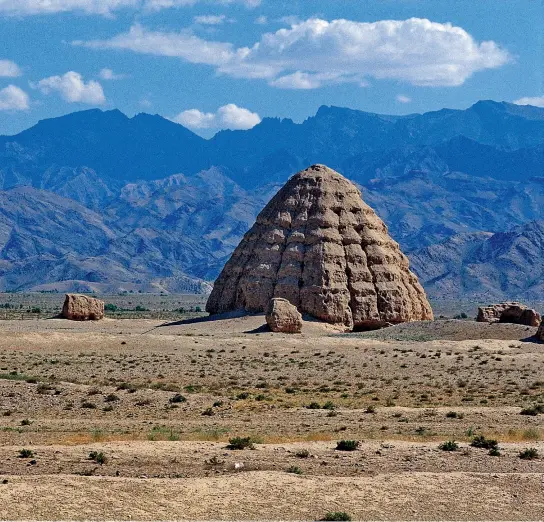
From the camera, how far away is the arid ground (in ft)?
52.5

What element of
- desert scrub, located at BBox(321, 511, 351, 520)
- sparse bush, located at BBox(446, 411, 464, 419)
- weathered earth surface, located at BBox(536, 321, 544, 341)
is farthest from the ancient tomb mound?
desert scrub, located at BBox(321, 511, 351, 520)

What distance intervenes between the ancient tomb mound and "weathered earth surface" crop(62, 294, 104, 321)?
7.03 meters

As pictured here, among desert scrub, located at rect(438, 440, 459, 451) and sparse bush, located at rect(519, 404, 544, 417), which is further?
sparse bush, located at rect(519, 404, 544, 417)

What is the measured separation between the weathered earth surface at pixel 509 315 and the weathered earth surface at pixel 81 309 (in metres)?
23.3

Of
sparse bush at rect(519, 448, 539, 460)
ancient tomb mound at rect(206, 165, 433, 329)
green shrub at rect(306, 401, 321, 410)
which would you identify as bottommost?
sparse bush at rect(519, 448, 539, 460)

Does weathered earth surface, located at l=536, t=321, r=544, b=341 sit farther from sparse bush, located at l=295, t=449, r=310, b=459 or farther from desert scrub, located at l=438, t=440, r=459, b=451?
sparse bush, located at l=295, t=449, r=310, b=459

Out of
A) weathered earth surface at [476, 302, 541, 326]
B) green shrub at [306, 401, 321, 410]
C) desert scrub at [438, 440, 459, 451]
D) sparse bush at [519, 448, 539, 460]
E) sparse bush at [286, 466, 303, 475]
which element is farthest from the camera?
weathered earth surface at [476, 302, 541, 326]

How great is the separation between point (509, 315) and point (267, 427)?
3729 cm

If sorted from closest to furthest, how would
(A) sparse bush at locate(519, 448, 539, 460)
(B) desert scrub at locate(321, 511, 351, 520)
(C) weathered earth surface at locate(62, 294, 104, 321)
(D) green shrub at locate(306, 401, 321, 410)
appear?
(B) desert scrub at locate(321, 511, 351, 520)
(A) sparse bush at locate(519, 448, 539, 460)
(D) green shrub at locate(306, 401, 321, 410)
(C) weathered earth surface at locate(62, 294, 104, 321)

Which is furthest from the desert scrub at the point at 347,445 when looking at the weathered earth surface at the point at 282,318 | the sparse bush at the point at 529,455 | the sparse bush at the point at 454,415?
the weathered earth surface at the point at 282,318

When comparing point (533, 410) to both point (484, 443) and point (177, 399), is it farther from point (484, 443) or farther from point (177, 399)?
point (177, 399)

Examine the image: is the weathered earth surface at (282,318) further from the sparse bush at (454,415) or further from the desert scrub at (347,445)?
the desert scrub at (347,445)

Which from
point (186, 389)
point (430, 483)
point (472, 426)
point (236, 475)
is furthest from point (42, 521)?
point (186, 389)

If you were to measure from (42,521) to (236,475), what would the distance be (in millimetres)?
4027
